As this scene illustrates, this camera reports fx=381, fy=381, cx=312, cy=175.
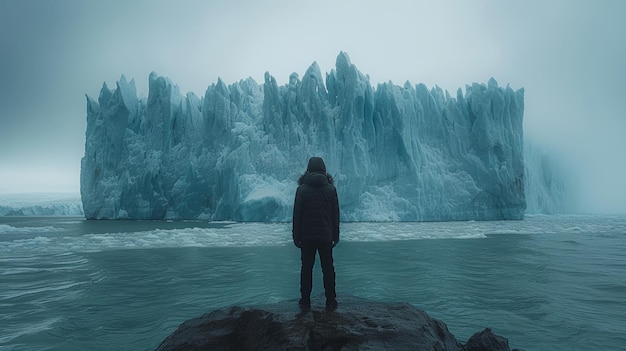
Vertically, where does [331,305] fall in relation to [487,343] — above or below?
above

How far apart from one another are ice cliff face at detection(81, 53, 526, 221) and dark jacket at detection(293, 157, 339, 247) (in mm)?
23775

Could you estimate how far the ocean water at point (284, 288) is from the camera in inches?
178

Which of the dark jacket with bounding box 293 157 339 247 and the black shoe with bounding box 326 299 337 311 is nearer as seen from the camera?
the black shoe with bounding box 326 299 337 311

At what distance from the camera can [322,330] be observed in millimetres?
2857

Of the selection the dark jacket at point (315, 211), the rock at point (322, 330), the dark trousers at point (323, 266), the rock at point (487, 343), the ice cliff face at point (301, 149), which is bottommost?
the rock at point (487, 343)

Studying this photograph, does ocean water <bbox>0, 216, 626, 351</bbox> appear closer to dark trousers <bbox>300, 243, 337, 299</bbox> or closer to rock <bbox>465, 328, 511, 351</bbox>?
dark trousers <bbox>300, 243, 337, 299</bbox>

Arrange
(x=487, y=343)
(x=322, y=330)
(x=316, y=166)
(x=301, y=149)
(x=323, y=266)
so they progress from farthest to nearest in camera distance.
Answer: (x=301, y=149) → (x=316, y=166) → (x=323, y=266) → (x=487, y=343) → (x=322, y=330)

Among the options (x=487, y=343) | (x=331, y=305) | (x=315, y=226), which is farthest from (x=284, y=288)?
(x=487, y=343)

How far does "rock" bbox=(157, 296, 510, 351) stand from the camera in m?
2.79

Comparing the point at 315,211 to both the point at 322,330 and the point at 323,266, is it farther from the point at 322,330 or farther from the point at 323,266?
the point at 322,330

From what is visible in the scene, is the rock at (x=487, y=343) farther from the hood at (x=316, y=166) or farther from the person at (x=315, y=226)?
the hood at (x=316, y=166)

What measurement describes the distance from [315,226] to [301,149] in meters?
25.5

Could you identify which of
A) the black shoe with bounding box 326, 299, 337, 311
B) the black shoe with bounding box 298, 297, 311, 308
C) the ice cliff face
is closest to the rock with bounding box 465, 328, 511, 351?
the black shoe with bounding box 326, 299, 337, 311

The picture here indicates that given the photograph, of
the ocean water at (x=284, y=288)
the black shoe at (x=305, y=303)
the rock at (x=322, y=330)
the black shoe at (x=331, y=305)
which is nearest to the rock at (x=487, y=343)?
the rock at (x=322, y=330)
